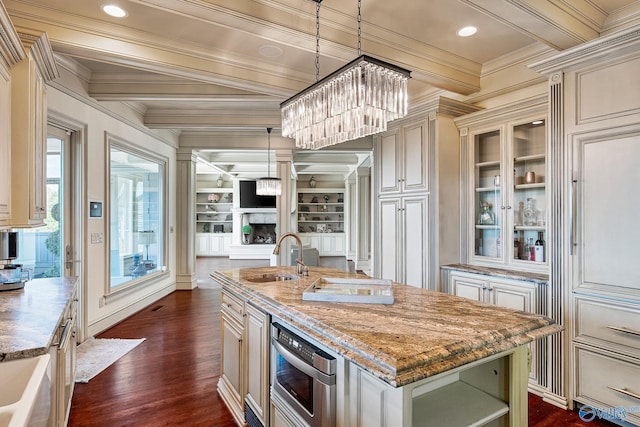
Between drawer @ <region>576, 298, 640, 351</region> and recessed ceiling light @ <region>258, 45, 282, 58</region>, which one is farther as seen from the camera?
recessed ceiling light @ <region>258, 45, 282, 58</region>

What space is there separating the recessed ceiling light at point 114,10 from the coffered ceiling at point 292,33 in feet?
0.13

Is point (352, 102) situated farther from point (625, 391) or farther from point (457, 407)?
point (625, 391)

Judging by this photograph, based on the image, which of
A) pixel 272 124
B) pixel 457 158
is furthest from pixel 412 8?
Result: pixel 272 124

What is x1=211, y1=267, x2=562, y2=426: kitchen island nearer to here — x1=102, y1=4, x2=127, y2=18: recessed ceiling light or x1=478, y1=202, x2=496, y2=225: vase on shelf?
x1=478, y1=202, x2=496, y2=225: vase on shelf

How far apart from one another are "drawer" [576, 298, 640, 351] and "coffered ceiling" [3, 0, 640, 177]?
6.03 feet

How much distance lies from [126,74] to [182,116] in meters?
1.27

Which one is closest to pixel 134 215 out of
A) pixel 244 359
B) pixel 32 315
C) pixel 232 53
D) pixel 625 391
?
pixel 232 53

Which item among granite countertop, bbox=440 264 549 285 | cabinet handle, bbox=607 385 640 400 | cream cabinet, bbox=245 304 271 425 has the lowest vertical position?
cabinet handle, bbox=607 385 640 400

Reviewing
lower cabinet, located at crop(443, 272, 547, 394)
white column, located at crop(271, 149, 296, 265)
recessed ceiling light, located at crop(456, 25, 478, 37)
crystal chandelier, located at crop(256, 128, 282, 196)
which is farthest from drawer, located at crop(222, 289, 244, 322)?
white column, located at crop(271, 149, 296, 265)

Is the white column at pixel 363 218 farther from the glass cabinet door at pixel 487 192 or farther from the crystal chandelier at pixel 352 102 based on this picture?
the crystal chandelier at pixel 352 102

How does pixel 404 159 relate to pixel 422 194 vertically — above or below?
above

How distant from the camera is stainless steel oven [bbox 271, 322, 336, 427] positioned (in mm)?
1433

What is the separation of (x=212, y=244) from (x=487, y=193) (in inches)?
389

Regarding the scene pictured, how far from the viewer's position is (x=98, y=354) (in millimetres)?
3422
